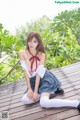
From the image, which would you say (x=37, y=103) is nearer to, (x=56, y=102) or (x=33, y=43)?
(x=56, y=102)

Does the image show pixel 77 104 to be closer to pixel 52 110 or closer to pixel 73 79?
pixel 52 110

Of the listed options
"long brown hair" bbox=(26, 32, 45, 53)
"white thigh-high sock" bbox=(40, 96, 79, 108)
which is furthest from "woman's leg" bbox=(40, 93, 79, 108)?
"long brown hair" bbox=(26, 32, 45, 53)

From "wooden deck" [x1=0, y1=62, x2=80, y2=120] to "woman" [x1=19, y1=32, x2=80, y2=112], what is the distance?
126mm

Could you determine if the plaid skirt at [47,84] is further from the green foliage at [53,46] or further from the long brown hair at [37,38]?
the green foliage at [53,46]

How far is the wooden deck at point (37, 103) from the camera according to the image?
2.46 meters

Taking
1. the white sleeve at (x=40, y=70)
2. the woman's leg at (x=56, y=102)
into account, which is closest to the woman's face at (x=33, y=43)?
the white sleeve at (x=40, y=70)

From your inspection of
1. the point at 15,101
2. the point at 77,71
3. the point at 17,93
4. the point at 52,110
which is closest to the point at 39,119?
the point at 52,110

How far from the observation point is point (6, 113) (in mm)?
2797

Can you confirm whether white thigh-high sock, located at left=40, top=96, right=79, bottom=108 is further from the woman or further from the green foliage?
the green foliage

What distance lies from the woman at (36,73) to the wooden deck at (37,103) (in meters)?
0.13

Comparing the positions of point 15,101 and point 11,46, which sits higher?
point 11,46

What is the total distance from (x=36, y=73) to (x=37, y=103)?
36cm

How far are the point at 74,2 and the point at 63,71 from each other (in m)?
1.24

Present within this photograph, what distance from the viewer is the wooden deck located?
8.07 ft
